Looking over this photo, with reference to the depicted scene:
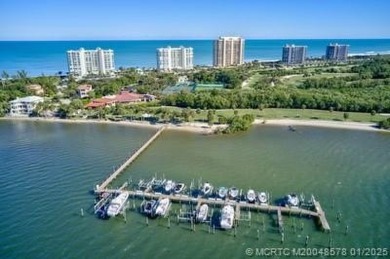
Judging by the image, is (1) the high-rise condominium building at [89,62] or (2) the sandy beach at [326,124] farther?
(1) the high-rise condominium building at [89,62]

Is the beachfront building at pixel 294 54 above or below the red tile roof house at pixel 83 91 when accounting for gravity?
above

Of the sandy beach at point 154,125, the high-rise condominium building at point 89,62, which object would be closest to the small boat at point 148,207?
the sandy beach at point 154,125

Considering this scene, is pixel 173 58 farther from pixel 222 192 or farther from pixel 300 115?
pixel 222 192

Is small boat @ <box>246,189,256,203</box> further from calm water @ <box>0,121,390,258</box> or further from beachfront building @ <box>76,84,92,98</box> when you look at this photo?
beachfront building @ <box>76,84,92,98</box>

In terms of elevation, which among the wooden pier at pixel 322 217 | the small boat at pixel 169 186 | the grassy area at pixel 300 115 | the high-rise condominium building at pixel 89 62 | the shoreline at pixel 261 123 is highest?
the high-rise condominium building at pixel 89 62

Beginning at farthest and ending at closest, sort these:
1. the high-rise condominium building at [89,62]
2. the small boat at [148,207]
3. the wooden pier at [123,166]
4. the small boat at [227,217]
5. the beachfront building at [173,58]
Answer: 1. the beachfront building at [173,58]
2. the high-rise condominium building at [89,62]
3. the wooden pier at [123,166]
4. the small boat at [148,207]
5. the small boat at [227,217]

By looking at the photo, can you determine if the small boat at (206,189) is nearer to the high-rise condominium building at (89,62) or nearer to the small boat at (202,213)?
the small boat at (202,213)
